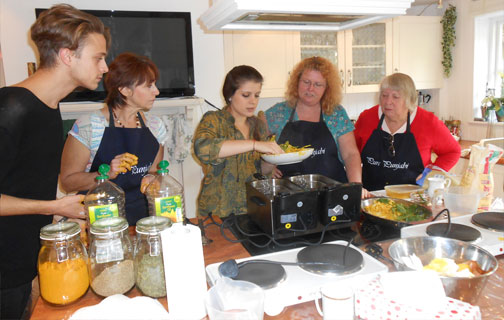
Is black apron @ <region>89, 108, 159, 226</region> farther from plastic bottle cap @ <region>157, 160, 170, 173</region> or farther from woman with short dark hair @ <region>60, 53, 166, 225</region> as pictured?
plastic bottle cap @ <region>157, 160, 170, 173</region>

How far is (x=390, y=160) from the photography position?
2.35m

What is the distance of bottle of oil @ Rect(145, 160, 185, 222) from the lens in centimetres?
110

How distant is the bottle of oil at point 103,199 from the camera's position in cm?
105

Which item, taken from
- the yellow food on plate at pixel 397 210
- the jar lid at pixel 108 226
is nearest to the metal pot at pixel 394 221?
the yellow food on plate at pixel 397 210

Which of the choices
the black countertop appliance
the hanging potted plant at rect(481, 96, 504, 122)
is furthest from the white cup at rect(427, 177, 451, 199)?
the hanging potted plant at rect(481, 96, 504, 122)

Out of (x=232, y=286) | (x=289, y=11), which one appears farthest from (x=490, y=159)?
(x=232, y=286)

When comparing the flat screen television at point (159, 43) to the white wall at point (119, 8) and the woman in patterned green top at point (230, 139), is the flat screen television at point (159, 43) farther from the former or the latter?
the woman in patterned green top at point (230, 139)

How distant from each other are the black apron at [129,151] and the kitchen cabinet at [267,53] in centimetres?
169

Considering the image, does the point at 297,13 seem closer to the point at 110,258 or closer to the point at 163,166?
the point at 163,166

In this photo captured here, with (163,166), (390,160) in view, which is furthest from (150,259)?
(390,160)

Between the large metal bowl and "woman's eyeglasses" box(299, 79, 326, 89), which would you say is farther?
"woman's eyeglasses" box(299, 79, 326, 89)

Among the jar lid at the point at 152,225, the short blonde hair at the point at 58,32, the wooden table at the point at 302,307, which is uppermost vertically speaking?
the short blonde hair at the point at 58,32

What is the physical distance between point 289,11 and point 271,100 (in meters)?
2.79

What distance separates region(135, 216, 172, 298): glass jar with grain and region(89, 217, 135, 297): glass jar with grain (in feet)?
0.13
